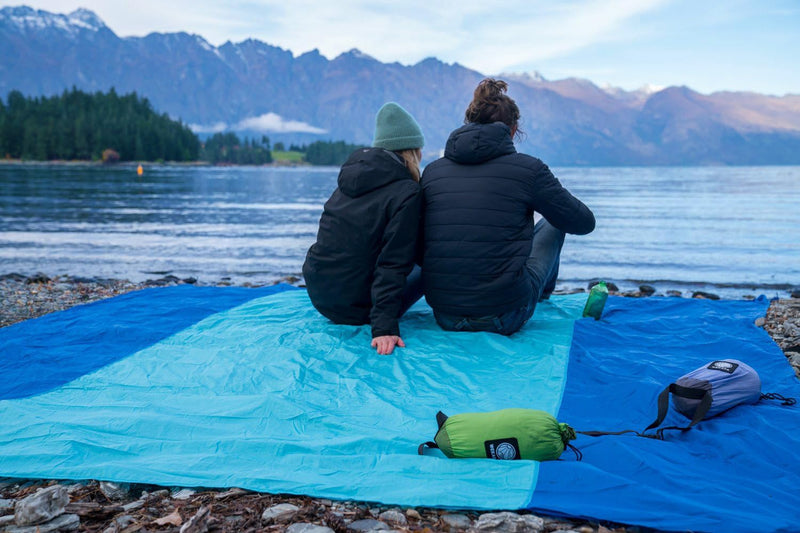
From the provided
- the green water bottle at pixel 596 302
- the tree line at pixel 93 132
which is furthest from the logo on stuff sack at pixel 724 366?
the tree line at pixel 93 132

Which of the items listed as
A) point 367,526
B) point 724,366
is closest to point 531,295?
point 724,366

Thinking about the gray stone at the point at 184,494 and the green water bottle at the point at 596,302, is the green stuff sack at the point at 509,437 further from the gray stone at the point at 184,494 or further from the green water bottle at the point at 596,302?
the green water bottle at the point at 596,302

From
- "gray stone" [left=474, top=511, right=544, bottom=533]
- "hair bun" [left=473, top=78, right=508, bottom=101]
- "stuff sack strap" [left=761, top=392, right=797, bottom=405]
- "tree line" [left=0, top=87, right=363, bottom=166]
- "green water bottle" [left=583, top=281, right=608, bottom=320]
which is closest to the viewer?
"gray stone" [left=474, top=511, right=544, bottom=533]

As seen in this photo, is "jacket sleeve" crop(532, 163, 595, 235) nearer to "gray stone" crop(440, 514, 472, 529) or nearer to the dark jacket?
the dark jacket

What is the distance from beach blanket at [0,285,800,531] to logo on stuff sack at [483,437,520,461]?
0.09m

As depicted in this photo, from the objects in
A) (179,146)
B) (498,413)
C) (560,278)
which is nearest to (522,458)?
(498,413)

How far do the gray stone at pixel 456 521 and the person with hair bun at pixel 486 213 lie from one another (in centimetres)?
246

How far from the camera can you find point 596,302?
6277 millimetres

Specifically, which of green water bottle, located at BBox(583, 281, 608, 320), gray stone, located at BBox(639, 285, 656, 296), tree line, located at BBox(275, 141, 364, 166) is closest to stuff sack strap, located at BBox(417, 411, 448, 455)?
green water bottle, located at BBox(583, 281, 608, 320)

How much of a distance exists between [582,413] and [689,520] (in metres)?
1.42

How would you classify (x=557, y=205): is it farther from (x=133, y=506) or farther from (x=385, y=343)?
(x=133, y=506)

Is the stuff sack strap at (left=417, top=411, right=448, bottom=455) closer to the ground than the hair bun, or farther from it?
closer to the ground

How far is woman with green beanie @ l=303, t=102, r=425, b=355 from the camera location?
4973 millimetres

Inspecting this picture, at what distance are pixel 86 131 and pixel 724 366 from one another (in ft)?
459
